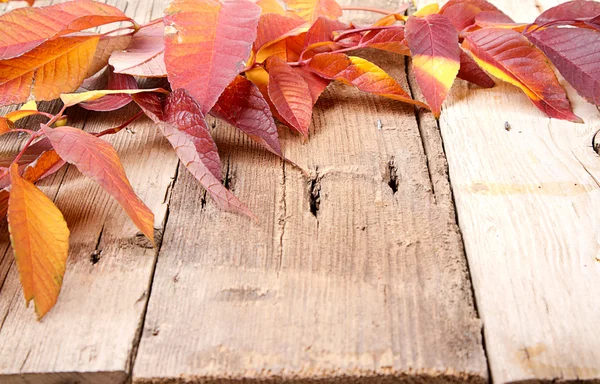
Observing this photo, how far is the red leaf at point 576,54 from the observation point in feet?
2.94

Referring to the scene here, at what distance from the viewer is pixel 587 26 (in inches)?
38.2

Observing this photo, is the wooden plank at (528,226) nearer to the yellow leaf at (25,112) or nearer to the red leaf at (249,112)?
the red leaf at (249,112)

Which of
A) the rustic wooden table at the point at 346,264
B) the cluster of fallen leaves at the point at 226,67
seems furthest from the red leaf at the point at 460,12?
the rustic wooden table at the point at 346,264

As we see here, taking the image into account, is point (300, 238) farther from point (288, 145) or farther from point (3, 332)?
point (3, 332)

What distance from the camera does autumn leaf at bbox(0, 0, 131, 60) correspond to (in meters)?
0.84

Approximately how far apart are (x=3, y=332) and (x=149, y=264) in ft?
0.52

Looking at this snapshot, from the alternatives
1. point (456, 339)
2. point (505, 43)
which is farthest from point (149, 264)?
point (505, 43)

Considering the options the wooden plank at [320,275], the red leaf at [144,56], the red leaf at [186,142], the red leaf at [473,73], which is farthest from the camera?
the red leaf at [473,73]

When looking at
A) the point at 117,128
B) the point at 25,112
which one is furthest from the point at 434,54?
the point at 25,112

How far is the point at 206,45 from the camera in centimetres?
80

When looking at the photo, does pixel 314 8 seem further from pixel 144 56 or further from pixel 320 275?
pixel 320 275

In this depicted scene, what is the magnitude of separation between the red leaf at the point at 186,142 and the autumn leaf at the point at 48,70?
12 centimetres

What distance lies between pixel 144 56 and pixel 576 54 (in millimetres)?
596

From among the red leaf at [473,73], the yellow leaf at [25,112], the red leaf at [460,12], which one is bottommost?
the red leaf at [473,73]
